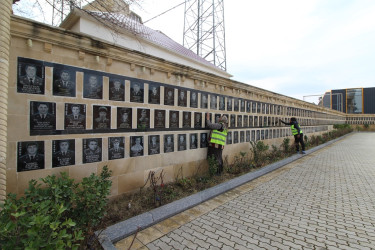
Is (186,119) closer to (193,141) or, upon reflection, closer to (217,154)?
A: (193,141)

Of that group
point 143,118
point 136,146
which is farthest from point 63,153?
point 143,118

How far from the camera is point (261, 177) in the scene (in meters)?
5.79

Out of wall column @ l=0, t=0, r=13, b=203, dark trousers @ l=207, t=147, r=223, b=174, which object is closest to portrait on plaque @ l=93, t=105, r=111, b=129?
wall column @ l=0, t=0, r=13, b=203

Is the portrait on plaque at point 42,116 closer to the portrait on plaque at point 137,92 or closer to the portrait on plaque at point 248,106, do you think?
the portrait on plaque at point 137,92

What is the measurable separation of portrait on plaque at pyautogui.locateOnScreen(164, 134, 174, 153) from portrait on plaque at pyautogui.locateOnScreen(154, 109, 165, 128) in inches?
13.5

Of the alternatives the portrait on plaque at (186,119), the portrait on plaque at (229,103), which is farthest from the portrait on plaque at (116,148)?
the portrait on plaque at (229,103)

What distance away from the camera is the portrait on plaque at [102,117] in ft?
11.5

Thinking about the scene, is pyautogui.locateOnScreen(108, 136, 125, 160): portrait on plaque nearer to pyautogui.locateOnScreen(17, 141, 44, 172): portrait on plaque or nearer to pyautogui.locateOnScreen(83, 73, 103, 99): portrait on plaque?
pyautogui.locateOnScreen(83, 73, 103, 99): portrait on plaque

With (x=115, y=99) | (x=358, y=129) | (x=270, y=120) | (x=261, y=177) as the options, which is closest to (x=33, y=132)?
(x=115, y=99)

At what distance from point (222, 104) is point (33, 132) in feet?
17.2

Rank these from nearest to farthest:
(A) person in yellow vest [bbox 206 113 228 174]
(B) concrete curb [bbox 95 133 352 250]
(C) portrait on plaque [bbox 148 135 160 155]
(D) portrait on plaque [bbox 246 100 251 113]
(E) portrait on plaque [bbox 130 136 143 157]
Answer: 1. (B) concrete curb [bbox 95 133 352 250]
2. (E) portrait on plaque [bbox 130 136 143 157]
3. (C) portrait on plaque [bbox 148 135 160 155]
4. (A) person in yellow vest [bbox 206 113 228 174]
5. (D) portrait on plaque [bbox 246 100 251 113]

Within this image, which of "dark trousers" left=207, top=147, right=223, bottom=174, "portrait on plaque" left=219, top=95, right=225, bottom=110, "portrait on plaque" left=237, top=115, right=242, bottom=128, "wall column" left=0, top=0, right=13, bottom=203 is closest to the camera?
"wall column" left=0, top=0, right=13, bottom=203

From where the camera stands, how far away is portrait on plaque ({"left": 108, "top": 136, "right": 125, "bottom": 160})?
3.71 metres

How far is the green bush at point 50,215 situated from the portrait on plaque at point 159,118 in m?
1.74
